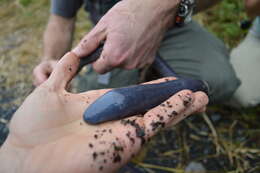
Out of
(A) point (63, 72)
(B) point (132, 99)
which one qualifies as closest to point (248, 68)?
(B) point (132, 99)

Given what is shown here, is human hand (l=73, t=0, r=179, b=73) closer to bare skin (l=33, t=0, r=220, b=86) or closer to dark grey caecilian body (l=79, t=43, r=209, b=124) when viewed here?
bare skin (l=33, t=0, r=220, b=86)

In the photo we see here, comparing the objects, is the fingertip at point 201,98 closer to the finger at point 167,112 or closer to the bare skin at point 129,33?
the finger at point 167,112

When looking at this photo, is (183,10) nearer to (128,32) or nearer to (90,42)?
(128,32)

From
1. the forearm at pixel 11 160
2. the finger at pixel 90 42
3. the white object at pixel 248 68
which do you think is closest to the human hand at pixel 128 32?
the finger at pixel 90 42

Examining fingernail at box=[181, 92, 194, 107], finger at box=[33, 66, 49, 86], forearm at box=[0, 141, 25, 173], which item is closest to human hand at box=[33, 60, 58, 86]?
finger at box=[33, 66, 49, 86]

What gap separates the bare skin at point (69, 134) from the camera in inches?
35.6

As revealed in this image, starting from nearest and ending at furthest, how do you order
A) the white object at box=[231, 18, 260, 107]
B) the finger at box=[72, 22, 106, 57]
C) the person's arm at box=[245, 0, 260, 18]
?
1. the finger at box=[72, 22, 106, 57]
2. the person's arm at box=[245, 0, 260, 18]
3. the white object at box=[231, 18, 260, 107]

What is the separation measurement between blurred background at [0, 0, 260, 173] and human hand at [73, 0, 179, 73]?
70 cm

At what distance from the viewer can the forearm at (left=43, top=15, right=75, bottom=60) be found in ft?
6.73

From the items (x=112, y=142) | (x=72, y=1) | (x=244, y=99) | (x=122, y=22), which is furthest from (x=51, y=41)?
(x=244, y=99)

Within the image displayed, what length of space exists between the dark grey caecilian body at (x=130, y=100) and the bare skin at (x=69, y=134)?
3 cm

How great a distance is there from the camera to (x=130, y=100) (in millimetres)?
1046

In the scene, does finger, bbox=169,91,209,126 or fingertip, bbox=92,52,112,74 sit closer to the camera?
finger, bbox=169,91,209,126

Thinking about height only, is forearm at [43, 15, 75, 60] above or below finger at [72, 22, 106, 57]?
below
